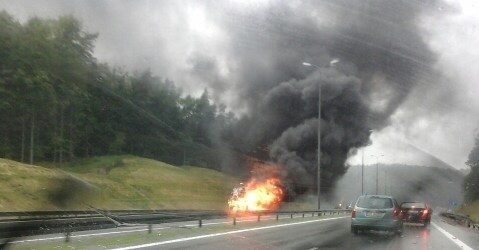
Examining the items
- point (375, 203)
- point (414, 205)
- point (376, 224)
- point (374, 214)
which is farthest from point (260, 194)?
point (376, 224)

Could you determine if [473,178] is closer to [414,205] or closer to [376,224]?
[414,205]

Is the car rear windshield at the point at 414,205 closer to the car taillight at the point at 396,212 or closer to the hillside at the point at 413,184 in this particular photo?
the car taillight at the point at 396,212

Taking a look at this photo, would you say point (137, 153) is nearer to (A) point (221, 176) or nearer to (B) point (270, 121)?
(A) point (221, 176)

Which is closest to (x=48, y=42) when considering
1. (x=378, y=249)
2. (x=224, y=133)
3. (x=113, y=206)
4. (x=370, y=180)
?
(x=113, y=206)

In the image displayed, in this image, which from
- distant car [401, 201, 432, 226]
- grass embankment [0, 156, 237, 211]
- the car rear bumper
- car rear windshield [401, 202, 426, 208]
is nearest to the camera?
the car rear bumper

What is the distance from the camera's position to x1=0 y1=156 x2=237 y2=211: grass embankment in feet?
102

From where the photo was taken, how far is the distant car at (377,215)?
19.3m

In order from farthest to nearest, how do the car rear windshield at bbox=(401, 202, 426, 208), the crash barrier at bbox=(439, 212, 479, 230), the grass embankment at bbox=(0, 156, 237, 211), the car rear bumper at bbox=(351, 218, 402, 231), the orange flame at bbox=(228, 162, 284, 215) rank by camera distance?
the orange flame at bbox=(228, 162, 284, 215) < the grass embankment at bbox=(0, 156, 237, 211) < the car rear windshield at bbox=(401, 202, 426, 208) < the crash barrier at bbox=(439, 212, 479, 230) < the car rear bumper at bbox=(351, 218, 402, 231)

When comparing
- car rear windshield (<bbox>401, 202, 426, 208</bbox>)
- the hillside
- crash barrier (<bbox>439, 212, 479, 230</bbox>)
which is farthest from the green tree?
car rear windshield (<bbox>401, 202, 426, 208</bbox>)

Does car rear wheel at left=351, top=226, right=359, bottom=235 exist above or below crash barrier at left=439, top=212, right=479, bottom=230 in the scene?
above

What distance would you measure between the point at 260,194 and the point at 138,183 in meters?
10.2

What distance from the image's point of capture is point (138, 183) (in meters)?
Answer: 44.4

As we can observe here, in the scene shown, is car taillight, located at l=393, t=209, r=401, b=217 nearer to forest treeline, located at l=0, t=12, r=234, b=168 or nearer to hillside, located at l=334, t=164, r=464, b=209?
forest treeline, located at l=0, t=12, r=234, b=168

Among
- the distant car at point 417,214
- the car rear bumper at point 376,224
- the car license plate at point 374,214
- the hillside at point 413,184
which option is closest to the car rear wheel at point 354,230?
the car rear bumper at point 376,224
